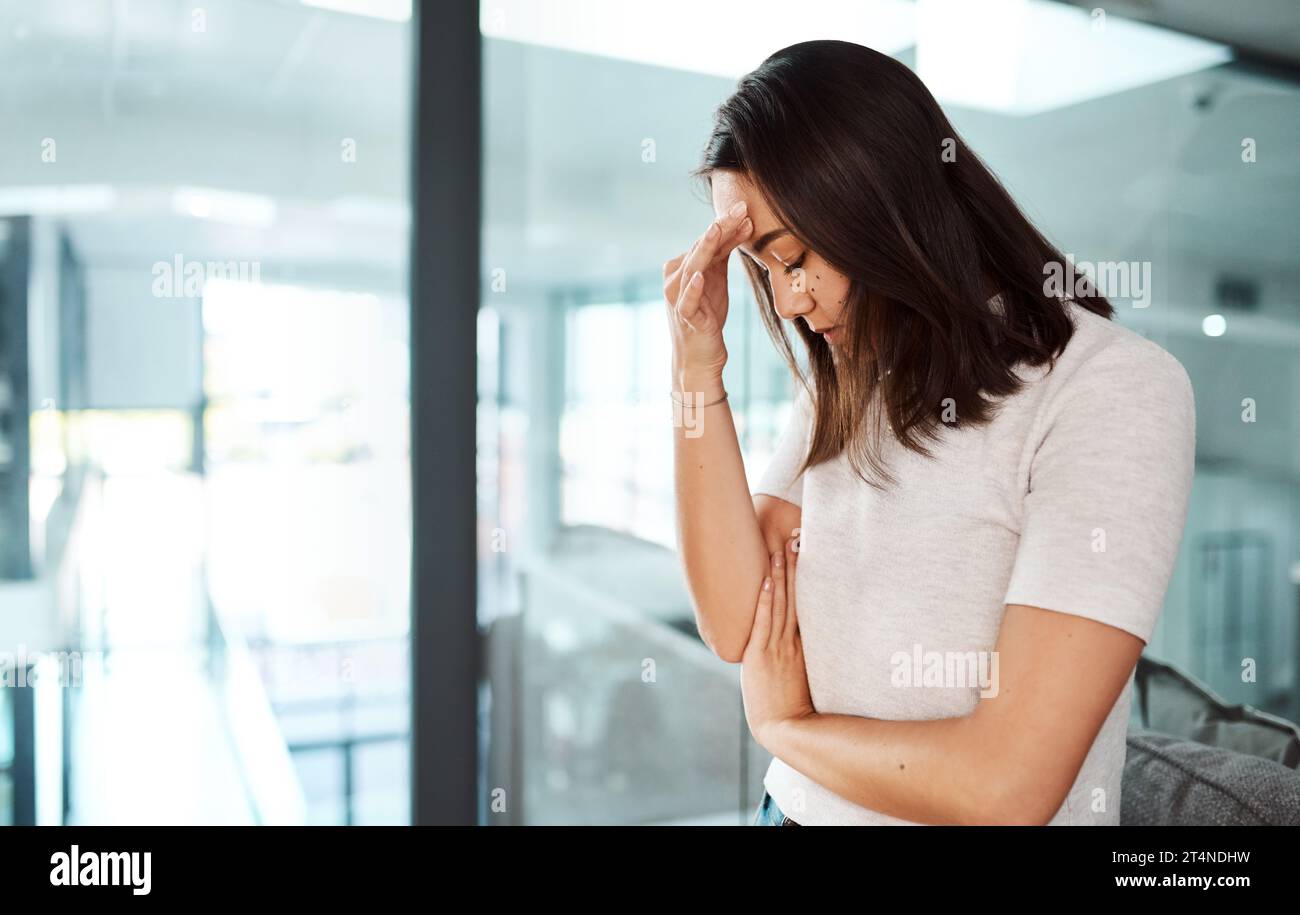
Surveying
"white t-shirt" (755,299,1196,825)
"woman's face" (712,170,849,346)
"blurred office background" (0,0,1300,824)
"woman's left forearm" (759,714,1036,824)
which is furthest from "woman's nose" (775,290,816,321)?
"blurred office background" (0,0,1300,824)

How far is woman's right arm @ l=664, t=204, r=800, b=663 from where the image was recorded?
966 millimetres

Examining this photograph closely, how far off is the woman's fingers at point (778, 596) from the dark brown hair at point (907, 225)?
152mm

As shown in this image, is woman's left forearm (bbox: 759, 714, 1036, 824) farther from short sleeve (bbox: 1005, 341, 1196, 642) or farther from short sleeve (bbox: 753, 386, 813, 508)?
short sleeve (bbox: 753, 386, 813, 508)

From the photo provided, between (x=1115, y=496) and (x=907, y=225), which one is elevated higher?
(x=907, y=225)

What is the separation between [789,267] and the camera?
0.88 m

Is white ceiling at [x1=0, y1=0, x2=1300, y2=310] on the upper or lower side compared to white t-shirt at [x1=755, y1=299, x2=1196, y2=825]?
upper

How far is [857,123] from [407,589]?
3.53ft

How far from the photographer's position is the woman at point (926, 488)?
711 millimetres

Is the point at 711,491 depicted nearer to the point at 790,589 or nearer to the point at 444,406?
the point at 790,589

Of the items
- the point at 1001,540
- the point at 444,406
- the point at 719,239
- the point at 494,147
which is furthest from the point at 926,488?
the point at 494,147

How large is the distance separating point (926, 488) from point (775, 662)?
0.78ft

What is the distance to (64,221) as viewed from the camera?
1406mm
